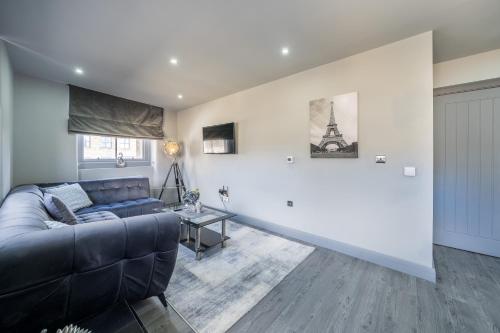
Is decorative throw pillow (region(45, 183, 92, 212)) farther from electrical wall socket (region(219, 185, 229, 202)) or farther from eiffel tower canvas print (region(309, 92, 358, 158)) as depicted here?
eiffel tower canvas print (region(309, 92, 358, 158))

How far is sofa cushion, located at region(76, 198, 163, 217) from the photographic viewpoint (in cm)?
324

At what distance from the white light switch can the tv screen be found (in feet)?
8.84

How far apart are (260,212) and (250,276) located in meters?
1.56

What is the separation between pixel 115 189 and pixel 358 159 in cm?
412

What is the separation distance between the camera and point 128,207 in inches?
136

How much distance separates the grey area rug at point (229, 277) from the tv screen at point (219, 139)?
1760mm

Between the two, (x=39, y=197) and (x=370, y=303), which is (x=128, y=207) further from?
(x=370, y=303)

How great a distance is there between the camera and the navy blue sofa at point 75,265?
0.96 m

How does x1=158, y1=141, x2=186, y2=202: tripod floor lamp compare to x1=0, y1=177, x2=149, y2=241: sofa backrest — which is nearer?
x1=0, y1=177, x2=149, y2=241: sofa backrest

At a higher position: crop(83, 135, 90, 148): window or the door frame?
the door frame

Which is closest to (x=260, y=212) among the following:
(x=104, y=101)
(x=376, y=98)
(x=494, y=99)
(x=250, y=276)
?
(x=250, y=276)

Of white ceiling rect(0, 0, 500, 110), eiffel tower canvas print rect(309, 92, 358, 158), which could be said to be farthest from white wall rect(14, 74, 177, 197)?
eiffel tower canvas print rect(309, 92, 358, 158)

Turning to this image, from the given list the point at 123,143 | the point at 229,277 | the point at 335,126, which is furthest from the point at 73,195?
the point at 335,126

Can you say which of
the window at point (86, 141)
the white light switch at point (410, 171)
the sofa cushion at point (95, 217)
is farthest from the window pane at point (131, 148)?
the white light switch at point (410, 171)
